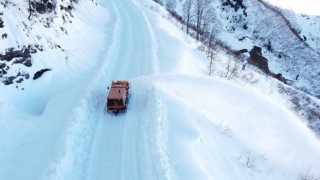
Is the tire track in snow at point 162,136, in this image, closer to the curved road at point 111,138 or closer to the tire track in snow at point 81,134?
the curved road at point 111,138

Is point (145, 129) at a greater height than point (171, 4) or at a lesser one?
lesser

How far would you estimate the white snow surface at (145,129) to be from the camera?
16.6 metres

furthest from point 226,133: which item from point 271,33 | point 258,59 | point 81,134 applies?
point 271,33

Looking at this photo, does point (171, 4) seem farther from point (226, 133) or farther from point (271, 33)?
point (226, 133)

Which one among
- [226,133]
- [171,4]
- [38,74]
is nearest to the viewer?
[226,133]

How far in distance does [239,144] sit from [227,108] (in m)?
4.19

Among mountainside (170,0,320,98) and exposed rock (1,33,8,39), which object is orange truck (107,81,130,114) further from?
mountainside (170,0,320,98)

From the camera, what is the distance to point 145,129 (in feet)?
63.0

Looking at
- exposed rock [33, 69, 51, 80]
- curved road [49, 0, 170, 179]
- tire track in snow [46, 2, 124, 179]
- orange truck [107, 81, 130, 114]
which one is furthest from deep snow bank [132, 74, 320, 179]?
exposed rock [33, 69, 51, 80]

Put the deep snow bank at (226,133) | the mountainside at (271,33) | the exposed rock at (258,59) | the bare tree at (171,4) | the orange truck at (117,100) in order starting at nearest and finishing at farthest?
the deep snow bank at (226,133)
the orange truck at (117,100)
the exposed rock at (258,59)
the mountainside at (271,33)
the bare tree at (171,4)

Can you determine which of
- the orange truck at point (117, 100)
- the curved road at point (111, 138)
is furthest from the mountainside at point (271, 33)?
the orange truck at point (117, 100)

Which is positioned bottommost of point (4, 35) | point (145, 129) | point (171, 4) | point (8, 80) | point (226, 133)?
point (226, 133)

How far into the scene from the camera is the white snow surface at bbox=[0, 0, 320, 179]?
16.6m

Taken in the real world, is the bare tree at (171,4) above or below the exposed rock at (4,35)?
below
